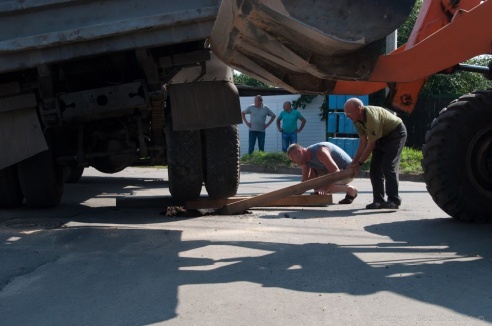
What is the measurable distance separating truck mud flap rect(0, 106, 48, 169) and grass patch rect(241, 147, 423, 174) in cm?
866

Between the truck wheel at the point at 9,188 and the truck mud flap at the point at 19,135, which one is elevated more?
the truck mud flap at the point at 19,135

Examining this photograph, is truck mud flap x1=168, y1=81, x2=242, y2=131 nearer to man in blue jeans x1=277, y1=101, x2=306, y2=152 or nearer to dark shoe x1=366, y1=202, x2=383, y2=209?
dark shoe x1=366, y1=202, x2=383, y2=209

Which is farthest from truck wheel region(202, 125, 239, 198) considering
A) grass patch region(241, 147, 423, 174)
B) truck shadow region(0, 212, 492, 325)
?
grass patch region(241, 147, 423, 174)

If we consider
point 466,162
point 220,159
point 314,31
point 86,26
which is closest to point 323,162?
point 220,159

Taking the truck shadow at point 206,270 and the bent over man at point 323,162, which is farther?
the bent over man at point 323,162

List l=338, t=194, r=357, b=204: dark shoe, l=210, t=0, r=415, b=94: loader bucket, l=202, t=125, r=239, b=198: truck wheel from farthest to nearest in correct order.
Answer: l=338, t=194, r=357, b=204: dark shoe < l=202, t=125, r=239, b=198: truck wheel < l=210, t=0, r=415, b=94: loader bucket

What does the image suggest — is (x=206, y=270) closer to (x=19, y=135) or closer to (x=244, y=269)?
(x=244, y=269)

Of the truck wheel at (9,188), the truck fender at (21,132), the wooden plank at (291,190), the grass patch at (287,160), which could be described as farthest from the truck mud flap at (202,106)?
the grass patch at (287,160)

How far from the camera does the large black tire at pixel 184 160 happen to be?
708 centimetres

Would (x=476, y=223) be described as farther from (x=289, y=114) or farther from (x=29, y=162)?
(x=289, y=114)

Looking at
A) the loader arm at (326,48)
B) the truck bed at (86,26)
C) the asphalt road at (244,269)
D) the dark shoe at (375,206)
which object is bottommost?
the dark shoe at (375,206)

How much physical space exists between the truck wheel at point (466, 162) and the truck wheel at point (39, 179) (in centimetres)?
373

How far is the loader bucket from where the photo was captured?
4.48m

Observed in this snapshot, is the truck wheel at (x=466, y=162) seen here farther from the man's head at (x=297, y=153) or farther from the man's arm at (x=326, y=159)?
the man's head at (x=297, y=153)
